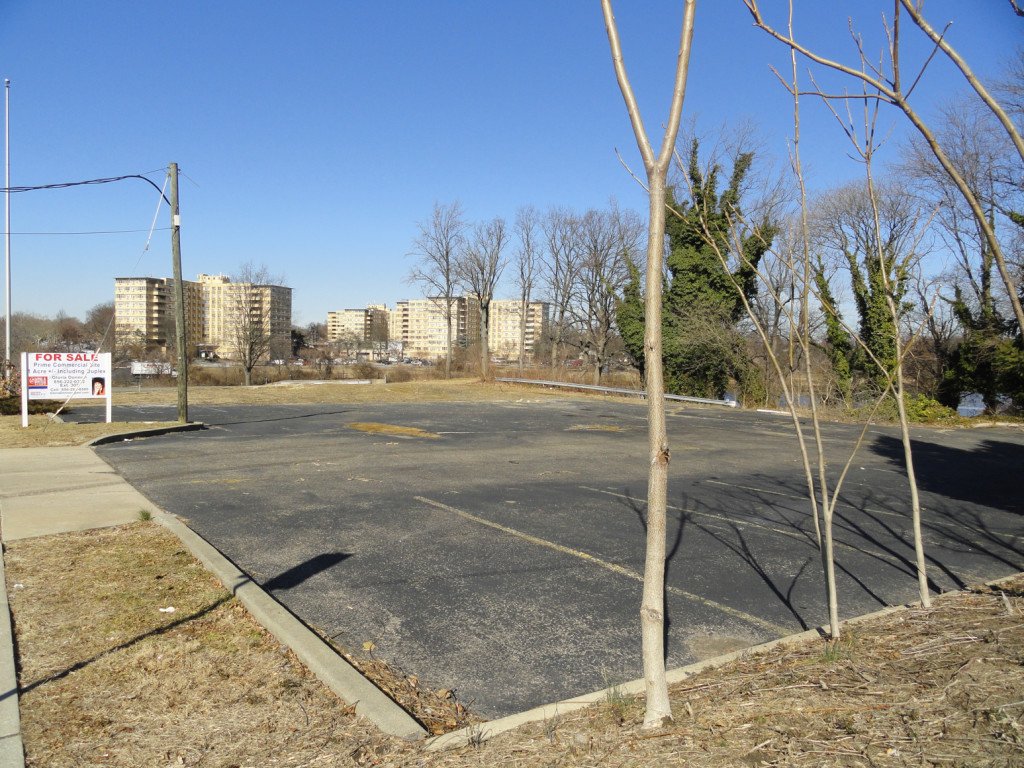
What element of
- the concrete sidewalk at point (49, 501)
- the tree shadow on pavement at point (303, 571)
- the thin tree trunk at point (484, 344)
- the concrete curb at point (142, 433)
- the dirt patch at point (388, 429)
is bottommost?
the tree shadow on pavement at point (303, 571)

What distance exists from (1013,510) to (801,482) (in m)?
2.96

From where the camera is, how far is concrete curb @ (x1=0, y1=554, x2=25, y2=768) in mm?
3039

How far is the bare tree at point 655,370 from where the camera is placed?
2986 mm

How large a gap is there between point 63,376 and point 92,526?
11676 millimetres

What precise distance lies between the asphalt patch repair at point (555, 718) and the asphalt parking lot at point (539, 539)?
0.63 metres

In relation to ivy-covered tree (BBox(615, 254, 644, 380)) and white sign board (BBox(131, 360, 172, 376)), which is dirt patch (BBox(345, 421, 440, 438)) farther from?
white sign board (BBox(131, 360, 172, 376))

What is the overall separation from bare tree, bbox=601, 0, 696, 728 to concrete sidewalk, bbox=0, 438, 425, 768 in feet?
3.91

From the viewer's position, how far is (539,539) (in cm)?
730

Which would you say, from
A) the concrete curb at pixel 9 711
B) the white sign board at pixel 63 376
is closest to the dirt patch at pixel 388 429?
the white sign board at pixel 63 376

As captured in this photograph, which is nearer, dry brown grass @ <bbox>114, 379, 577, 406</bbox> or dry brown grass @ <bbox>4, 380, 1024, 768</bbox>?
dry brown grass @ <bbox>4, 380, 1024, 768</bbox>

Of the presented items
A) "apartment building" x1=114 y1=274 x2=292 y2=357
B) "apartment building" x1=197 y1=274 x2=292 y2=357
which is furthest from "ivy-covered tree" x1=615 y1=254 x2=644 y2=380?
"apartment building" x1=114 y1=274 x2=292 y2=357

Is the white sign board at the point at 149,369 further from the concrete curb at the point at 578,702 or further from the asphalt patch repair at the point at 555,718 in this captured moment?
the concrete curb at the point at 578,702

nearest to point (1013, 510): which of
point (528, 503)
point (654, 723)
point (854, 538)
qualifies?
point (854, 538)

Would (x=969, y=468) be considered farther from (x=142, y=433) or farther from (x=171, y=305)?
(x=171, y=305)
